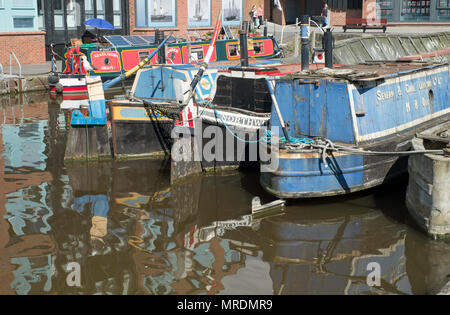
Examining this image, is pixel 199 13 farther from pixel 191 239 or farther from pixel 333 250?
pixel 333 250

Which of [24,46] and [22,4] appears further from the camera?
[24,46]

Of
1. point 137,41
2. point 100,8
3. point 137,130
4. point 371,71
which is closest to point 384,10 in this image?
point 100,8

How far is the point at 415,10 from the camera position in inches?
1551

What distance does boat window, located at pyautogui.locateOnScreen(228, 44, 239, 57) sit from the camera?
1017 inches

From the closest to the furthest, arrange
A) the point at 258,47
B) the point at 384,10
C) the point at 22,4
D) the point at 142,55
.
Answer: the point at 142,55
the point at 258,47
the point at 22,4
the point at 384,10

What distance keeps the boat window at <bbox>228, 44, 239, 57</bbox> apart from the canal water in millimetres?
12879

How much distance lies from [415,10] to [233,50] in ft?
62.4

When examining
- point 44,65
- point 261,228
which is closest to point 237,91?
point 261,228

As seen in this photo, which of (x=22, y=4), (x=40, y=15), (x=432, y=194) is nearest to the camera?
(x=432, y=194)

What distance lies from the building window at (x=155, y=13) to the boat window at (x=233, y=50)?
358 inches

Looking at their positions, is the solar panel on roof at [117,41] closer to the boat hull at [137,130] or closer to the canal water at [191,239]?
the boat hull at [137,130]

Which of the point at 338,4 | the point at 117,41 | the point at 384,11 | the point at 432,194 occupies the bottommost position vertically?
the point at 432,194

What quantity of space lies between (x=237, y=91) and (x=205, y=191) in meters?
2.99

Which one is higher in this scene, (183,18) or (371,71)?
(183,18)
